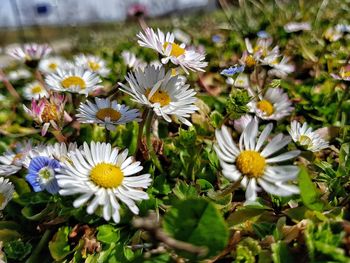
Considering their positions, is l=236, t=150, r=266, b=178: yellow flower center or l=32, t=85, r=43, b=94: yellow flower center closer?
l=236, t=150, r=266, b=178: yellow flower center

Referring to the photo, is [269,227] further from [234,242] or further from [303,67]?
[303,67]

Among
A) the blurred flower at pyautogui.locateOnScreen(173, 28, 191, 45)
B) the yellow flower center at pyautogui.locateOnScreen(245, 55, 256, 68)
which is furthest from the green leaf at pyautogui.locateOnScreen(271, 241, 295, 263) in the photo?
the blurred flower at pyautogui.locateOnScreen(173, 28, 191, 45)

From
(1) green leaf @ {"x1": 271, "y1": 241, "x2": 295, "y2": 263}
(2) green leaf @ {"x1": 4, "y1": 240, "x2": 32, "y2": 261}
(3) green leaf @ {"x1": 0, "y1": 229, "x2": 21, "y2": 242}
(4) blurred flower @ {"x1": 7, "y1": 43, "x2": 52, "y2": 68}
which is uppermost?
(4) blurred flower @ {"x1": 7, "y1": 43, "x2": 52, "y2": 68}

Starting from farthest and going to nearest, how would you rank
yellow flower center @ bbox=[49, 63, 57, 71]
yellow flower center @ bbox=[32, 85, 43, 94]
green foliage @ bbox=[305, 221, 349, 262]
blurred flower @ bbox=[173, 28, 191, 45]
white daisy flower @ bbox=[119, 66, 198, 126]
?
1. blurred flower @ bbox=[173, 28, 191, 45]
2. yellow flower center @ bbox=[49, 63, 57, 71]
3. yellow flower center @ bbox=[32, 85, 43, 94]
4. white daisy flower @ bbox=[119, 66, 198, 126]
5. green foliage @ bbox=[305, 221, 349, 262]

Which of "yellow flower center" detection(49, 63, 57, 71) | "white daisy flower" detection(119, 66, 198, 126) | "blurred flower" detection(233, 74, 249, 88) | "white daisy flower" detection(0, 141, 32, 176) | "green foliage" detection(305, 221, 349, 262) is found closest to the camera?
"green foliage" detection(305, 221, 349, 262)

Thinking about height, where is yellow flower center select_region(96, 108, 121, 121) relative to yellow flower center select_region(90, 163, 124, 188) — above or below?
Result: above

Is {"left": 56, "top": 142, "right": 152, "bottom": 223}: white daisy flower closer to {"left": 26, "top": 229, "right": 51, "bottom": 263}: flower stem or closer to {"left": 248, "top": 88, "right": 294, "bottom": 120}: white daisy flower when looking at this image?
{"left": 26, "top": 229, "right": 51, "bottom": 263}: flower stem

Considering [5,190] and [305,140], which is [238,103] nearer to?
[305,140]

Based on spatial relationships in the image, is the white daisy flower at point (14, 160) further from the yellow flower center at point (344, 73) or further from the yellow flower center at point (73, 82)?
the yellow flower center at point (344, 73)

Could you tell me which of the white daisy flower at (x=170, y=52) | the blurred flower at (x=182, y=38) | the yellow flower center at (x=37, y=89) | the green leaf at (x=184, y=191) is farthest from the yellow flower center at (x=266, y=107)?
the yellow flower center at (x=37, y=89)
